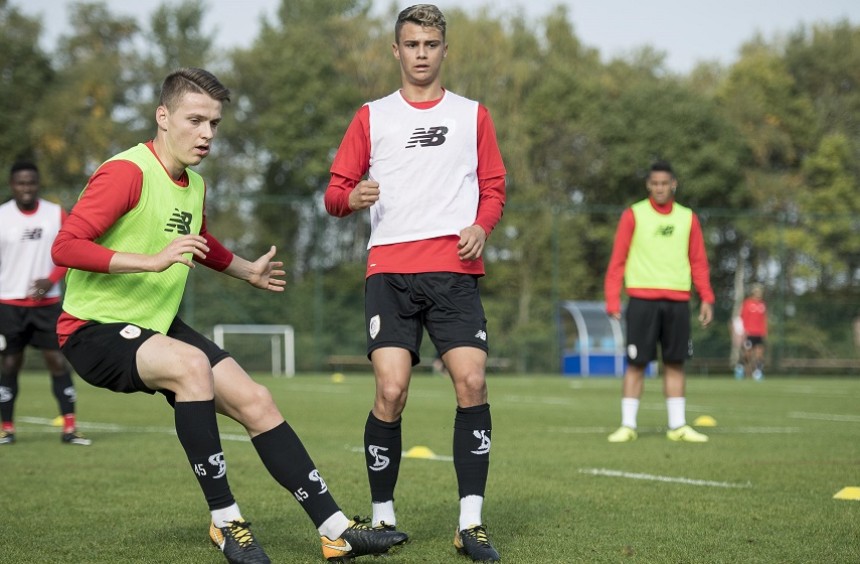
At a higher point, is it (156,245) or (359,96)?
(359,96)

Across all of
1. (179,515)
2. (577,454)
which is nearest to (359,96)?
(577,454)

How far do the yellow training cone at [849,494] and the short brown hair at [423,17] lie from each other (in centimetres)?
340

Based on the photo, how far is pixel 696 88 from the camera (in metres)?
50.7

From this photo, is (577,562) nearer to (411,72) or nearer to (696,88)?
(411,72)

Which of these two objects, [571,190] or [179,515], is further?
[571,190]

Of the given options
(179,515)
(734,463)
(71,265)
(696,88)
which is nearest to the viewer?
(71,265)

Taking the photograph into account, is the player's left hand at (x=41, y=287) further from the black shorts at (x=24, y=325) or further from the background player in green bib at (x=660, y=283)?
the background player in green bib at (x=660, y=283)

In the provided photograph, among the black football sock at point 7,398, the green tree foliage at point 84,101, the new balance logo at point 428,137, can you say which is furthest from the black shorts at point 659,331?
the green tree foliage at point 84,101

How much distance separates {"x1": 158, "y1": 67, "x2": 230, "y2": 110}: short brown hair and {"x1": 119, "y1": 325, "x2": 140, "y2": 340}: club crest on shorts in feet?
2.85

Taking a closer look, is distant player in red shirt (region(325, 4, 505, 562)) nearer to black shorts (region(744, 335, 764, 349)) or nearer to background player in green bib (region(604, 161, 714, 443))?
background player in green bib (region(604, 161, 714, 443))

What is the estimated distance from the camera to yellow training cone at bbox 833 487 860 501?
251 inches

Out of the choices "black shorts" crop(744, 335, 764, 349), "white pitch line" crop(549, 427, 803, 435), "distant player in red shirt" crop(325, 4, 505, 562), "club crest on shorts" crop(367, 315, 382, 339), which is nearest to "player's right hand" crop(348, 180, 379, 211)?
"distant player in red shirt" crop(325, 4, 505, 562)

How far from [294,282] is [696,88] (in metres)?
27.4

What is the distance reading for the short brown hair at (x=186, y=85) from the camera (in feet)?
15.0
